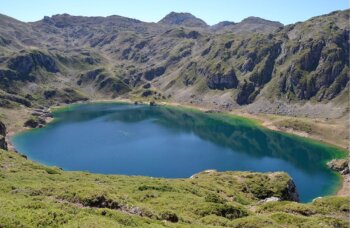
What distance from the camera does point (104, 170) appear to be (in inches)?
6639

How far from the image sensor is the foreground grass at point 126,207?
37.8 m

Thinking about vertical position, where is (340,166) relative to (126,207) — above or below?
below

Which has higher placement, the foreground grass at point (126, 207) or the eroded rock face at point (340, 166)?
the foreground grass at point (126, 207)

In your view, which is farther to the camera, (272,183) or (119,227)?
(272,183)

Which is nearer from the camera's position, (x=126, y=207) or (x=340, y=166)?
A: (x=126, y=207)

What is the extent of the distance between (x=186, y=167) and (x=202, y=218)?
127 metres

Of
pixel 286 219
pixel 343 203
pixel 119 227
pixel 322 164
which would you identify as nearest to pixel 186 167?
pixel 322 164

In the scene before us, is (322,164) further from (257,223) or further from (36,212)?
(36,212)

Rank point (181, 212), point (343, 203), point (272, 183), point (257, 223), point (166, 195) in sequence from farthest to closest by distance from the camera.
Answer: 1. point (272, 183)
2. point (343, 203)
3. point (166, 195)
4. point (181, 212)
5. point (257, 223)

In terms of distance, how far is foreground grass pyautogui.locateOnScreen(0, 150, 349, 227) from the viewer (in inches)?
1488

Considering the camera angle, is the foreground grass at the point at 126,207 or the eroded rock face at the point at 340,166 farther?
the eroded rock face at the point at 340,166

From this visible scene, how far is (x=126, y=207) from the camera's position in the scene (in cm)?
4731

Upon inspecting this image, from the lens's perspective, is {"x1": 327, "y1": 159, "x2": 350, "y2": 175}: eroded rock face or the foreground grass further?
{"x1": 327, "y1": 159, "x2": 350, "y2": 175}: eroded rock face

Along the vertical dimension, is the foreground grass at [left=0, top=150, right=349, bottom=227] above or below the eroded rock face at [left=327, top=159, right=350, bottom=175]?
above
